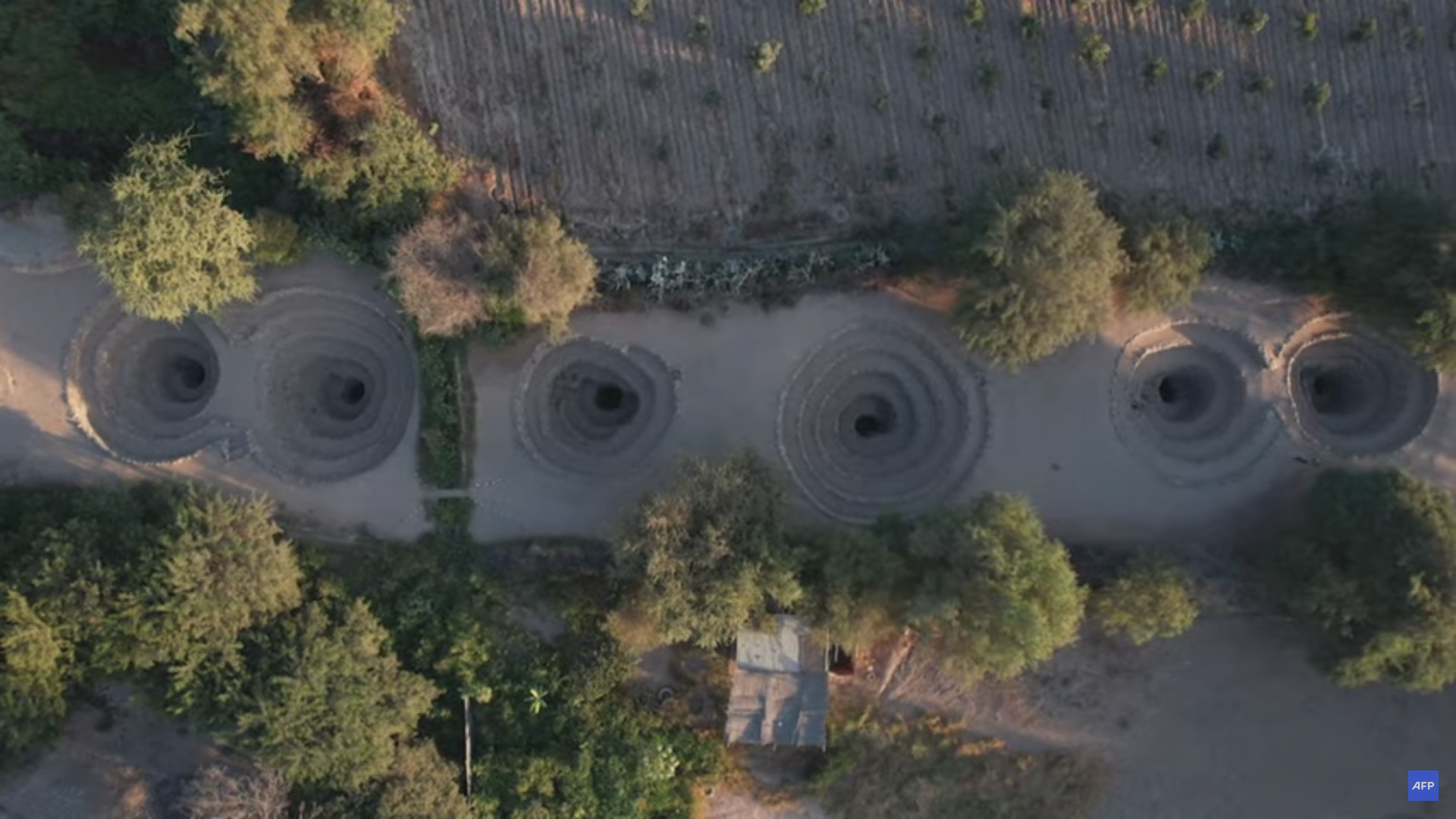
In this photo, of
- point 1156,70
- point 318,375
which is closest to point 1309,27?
point 1156,70

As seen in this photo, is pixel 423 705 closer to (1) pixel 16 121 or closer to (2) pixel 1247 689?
(1) pixel 16 121

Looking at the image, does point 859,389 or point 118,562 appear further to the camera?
point 859,389

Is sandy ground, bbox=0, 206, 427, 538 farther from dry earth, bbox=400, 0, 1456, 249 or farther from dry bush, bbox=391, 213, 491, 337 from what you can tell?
dry earth, bbox=400, 0, 1456, 249

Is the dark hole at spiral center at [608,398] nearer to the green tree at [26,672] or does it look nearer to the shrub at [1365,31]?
the green tree at [26,672]

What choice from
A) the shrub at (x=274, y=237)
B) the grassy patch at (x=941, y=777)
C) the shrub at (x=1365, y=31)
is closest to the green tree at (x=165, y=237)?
the shrub at (x=274, y=237)

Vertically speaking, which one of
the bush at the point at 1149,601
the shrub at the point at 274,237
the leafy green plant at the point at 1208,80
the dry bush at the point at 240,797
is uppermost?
the leafy green plant at the point at 1208,80

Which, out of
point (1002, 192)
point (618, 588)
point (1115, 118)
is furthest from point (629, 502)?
point (1115, 118)
